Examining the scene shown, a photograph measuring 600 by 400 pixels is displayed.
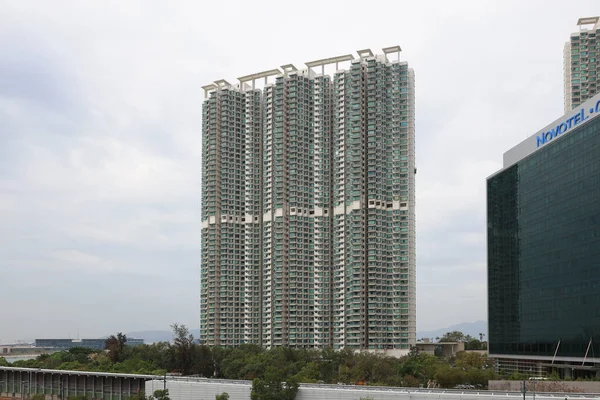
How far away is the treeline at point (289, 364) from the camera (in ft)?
290

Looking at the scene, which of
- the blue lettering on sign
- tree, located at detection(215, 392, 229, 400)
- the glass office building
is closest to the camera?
tree, located at detection(215, 392, 229, 400)

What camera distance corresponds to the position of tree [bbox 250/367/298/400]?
6594 cm

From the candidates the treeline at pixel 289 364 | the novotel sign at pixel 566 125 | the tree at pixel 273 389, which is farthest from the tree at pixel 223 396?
the novotel sign at pixel 566 125

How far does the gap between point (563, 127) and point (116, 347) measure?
9005cm

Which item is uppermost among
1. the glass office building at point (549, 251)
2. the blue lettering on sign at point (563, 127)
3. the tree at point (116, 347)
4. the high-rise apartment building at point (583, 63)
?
the high-rise apartment building at point (583, 63)

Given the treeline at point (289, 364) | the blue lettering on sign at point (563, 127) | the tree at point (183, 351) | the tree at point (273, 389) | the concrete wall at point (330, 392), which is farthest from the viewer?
the tree at point (183, 351)

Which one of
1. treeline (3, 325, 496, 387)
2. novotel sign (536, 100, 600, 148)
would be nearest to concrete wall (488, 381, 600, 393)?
treeline (3, 325, 496, 387)

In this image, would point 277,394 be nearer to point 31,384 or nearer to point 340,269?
point 31,384

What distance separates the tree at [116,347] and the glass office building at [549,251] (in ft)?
226

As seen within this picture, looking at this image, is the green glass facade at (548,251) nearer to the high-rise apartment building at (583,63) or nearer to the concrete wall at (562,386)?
the concrete wall at (562,386)

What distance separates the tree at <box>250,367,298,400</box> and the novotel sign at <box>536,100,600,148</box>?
4413 centimetres

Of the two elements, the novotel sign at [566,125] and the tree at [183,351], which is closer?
the novotel sign at [566,125]

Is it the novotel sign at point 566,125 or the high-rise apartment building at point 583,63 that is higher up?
the high-rise apartment building at point 583,63

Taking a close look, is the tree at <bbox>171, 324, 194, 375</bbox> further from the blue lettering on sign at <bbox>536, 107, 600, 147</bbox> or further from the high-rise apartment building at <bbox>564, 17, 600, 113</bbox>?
the high-rise apartment building at <bbox>564, 17, 600, 113</bbox>
